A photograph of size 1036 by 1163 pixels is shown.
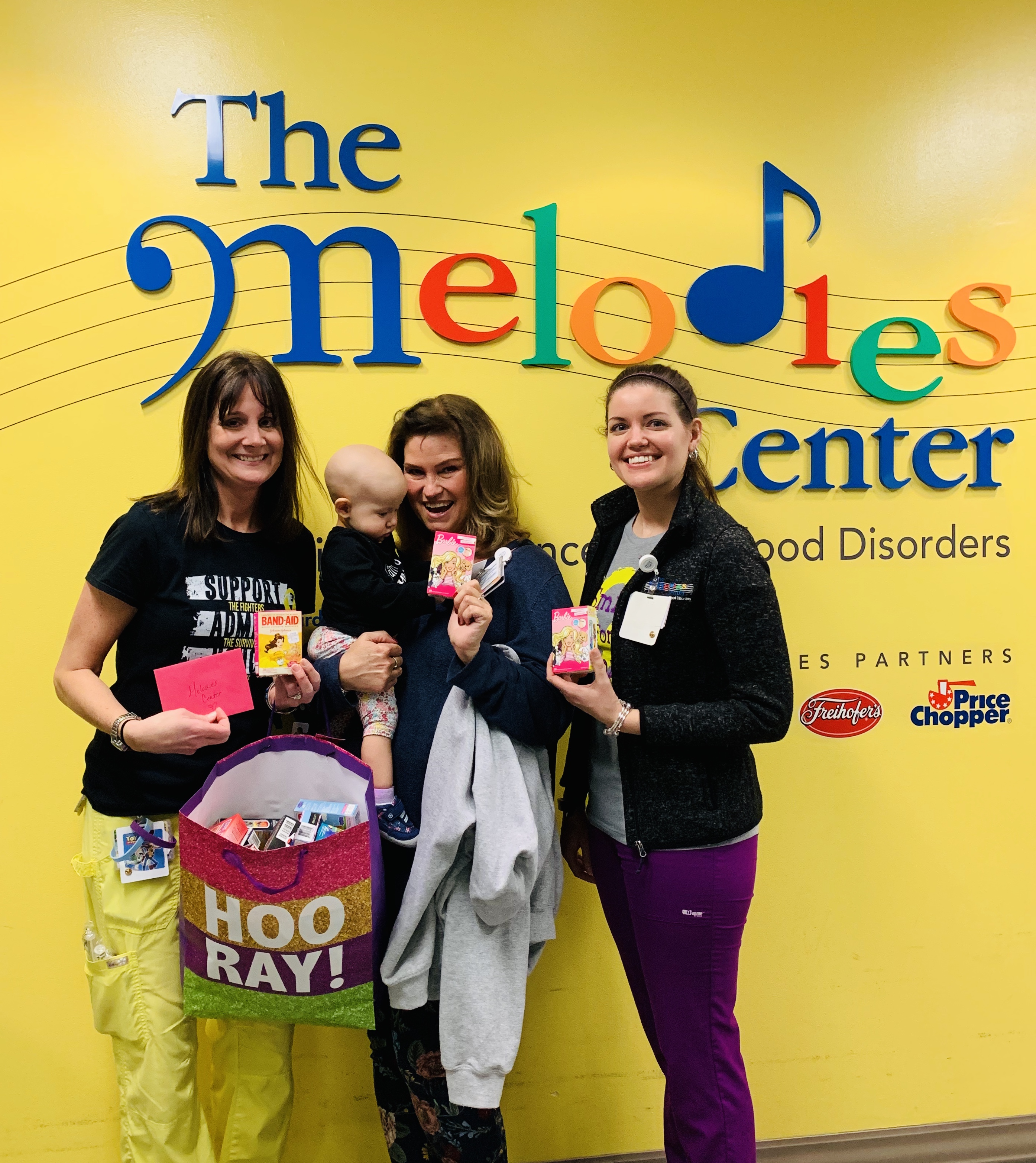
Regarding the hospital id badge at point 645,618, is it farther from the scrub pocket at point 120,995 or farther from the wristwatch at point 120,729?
the scrub pocket at point 120,995

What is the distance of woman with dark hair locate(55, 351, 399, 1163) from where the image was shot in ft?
5.72

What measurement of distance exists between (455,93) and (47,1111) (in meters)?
3.03

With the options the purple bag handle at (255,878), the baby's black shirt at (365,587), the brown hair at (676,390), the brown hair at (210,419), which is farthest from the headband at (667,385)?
the purple bag handle at (255,878)

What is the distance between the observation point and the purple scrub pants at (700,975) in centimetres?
172

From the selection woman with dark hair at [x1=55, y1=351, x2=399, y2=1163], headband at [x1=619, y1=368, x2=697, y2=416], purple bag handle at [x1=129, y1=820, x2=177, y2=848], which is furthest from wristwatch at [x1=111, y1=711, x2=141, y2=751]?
headband at [x1=619, y1=368, x2=697, y2=416]

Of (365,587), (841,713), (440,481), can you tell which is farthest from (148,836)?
(841,713)

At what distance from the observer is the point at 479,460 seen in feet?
6.06

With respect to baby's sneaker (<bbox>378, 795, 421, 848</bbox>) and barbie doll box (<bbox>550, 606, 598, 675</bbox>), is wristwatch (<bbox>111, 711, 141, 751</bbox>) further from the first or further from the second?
barbie doll box (<bbox>550, 606, 598, 675</bbox>)

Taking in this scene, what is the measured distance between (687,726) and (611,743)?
24 centimetres

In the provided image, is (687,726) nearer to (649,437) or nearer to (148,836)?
(649,437)

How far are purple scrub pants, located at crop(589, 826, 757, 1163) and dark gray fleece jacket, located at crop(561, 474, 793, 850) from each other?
0.07 metres

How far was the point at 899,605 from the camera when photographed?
8.04ft

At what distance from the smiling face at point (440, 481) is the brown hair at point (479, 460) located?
12 millimetres

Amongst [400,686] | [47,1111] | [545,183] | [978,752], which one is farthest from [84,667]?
[978,752]
